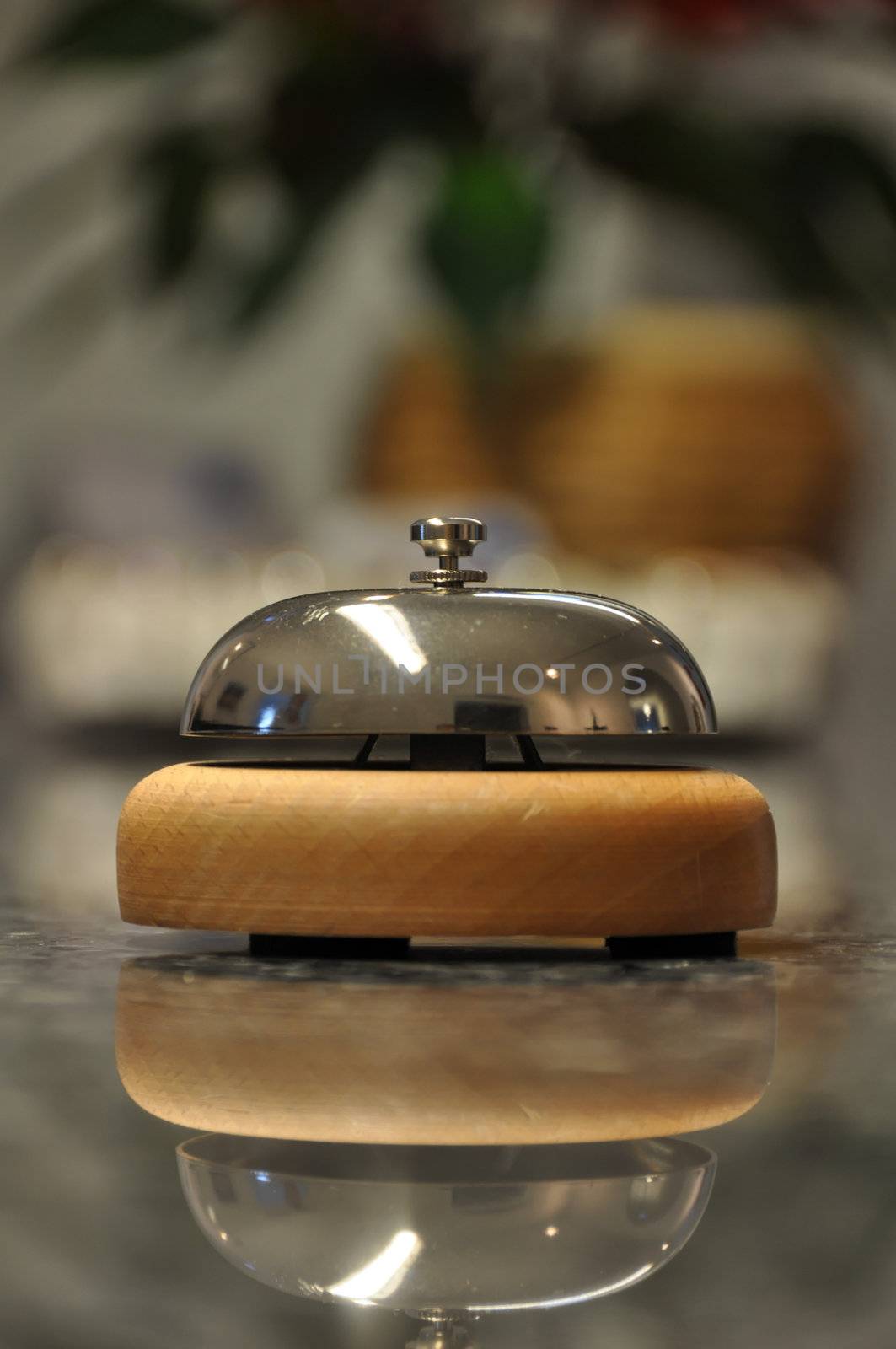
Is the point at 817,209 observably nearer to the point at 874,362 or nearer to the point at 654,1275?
the point at 874,362

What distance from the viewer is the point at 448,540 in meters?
0.45

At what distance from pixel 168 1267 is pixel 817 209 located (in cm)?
164

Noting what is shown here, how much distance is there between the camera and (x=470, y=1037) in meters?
0.31

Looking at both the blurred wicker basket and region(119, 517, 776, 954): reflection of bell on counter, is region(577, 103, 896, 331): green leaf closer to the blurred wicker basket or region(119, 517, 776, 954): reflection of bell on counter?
the blurred wicker basket

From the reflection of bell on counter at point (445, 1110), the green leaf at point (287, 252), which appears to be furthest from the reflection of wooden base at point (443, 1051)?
the green leaf at point (287, 252)

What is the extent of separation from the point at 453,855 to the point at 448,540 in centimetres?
10

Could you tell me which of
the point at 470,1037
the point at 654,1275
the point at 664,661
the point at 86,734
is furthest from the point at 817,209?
the point at 654,1275

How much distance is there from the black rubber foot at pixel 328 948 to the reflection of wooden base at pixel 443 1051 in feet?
0.04

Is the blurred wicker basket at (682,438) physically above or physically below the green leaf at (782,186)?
below

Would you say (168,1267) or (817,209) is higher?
(817,209)

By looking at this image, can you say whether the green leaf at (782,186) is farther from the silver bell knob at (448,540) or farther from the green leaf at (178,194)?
the silver bell knob at (448,540)

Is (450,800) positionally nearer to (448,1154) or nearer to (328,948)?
(328,948)

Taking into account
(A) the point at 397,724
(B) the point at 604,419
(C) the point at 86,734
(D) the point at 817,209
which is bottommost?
(C) the point at 86,734

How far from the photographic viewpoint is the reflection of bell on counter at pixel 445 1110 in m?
0.19
